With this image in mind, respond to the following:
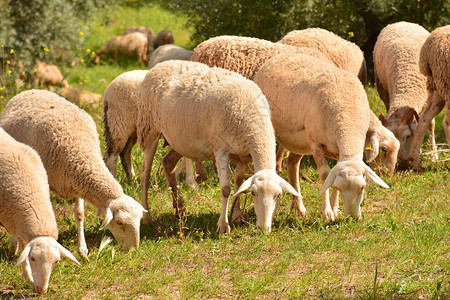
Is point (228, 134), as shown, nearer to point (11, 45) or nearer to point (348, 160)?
point (348, 160)

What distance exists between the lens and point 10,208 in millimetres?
6234

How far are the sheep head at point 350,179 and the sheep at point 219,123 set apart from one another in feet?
1.51

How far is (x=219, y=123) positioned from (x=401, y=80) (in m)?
3.64

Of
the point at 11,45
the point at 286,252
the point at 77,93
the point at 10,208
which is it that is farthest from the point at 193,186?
the point at 11,45

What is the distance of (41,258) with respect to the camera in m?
5.91

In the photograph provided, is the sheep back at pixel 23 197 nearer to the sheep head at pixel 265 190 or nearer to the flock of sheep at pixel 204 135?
the flock of sheep at pixel 204 135

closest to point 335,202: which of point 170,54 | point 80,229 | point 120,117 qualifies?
point 80,229

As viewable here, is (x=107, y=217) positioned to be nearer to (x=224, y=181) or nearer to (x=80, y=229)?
(x=80, y=229)

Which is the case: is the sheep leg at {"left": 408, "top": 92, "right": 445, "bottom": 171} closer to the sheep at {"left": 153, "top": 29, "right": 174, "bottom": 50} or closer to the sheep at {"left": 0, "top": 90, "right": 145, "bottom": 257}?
the sheep at {"left": 0, "top": 90, "right": 145, "bottom": 257}

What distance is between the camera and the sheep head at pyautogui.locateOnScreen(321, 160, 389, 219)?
7070 mm

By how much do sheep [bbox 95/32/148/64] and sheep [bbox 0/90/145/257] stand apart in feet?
40.6

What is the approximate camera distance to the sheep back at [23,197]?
6.14 metres

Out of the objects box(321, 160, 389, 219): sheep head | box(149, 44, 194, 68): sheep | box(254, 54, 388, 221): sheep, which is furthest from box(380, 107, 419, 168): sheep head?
box(149, 44, 194, 68): sheep

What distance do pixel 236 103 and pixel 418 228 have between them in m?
2.07
